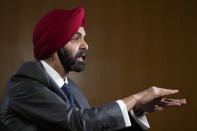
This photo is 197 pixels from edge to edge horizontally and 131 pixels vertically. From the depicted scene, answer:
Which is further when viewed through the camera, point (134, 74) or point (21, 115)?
point (134, 74)

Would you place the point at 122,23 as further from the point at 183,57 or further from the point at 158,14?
the point at 183,57

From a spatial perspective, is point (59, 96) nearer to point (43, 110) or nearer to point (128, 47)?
point (43, 110)

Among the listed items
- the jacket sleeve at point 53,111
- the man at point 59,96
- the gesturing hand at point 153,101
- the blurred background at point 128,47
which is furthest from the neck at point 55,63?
the blurred background at point 128,47

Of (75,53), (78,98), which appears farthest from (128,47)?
(75,53)

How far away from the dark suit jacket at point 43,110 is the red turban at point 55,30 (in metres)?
0.10

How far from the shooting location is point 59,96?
3.96ft

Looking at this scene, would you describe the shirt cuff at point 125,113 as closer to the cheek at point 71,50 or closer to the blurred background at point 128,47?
the cheek at point 71,50

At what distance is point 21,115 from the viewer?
1.19 metres

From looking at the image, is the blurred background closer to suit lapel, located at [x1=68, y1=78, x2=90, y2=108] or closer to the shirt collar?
suit lapel, located at [x1=68, y1=78, x2=90, y2=108]

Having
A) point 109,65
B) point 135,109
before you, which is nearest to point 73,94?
point 135,109

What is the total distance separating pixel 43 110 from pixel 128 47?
1.58 metres

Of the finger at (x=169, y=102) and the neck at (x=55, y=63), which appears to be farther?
the neck at (x=55, y=63)

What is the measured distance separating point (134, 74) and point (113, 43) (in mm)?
337

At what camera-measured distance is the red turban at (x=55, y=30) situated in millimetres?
1311
